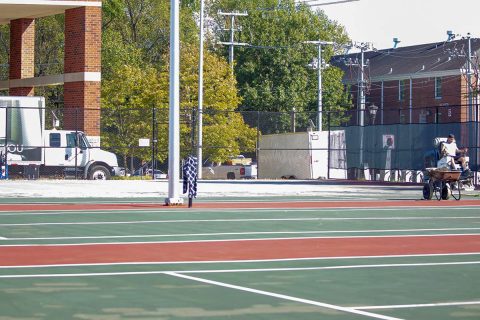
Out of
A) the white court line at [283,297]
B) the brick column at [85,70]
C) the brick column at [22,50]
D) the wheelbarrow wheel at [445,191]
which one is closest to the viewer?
the white court line at [283,297]

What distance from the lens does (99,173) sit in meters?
45.0

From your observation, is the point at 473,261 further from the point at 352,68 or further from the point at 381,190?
the point at 352,68

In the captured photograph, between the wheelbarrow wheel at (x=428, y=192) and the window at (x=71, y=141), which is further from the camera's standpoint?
the window at (x=71, y=141)

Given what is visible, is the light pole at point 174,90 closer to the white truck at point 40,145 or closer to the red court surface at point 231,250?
the red court surface at point 231,250

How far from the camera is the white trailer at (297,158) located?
53281 mm

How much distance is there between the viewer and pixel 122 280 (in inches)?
482

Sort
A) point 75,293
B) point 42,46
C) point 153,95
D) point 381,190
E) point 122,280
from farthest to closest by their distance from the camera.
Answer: point 42,46 → point 153,95 → point 381,190 → point 122,280 → point 75,293

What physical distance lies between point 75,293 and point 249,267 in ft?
10.4

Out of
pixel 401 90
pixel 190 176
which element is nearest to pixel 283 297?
pixel 190 176

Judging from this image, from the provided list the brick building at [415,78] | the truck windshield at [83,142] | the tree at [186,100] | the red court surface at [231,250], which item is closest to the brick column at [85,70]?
the truck windshield at [83,142]

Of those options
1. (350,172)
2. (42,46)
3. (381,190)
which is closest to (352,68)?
(42,46)

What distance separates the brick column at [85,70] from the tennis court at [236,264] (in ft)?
68.9

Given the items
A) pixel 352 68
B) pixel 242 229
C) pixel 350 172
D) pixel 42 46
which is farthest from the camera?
pixel 352 68

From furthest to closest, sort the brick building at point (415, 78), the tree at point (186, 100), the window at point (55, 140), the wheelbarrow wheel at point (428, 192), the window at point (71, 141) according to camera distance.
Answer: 1. the brick building at point (415, 78)
2. the tree at point (186, 100)
3. the window at point (71, 141)
4. the window at point (55, 140)
5. the wheelbarrow wheel at point (428, 192)
